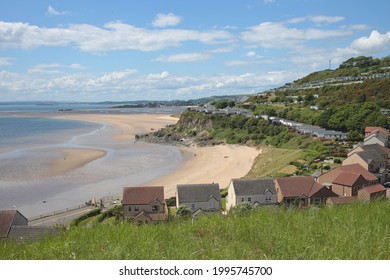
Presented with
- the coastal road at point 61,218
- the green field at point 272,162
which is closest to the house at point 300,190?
the green field at point 272,162

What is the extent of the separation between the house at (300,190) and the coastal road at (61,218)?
46.0ft

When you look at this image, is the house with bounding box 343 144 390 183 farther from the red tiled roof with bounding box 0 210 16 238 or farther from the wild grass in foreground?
the red tiled roof with bounding box 0 210 16 238

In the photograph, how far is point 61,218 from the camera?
2467cm

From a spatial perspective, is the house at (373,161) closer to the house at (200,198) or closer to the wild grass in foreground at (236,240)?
the house at (200,198)

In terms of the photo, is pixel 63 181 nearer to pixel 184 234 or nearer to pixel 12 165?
pixel 12 165

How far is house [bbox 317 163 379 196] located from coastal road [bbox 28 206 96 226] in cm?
1772

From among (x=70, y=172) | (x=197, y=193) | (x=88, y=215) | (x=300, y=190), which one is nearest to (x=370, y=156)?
(x=300, y=190)

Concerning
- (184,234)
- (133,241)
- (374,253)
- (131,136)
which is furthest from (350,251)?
(131,136)

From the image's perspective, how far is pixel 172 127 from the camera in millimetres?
86188

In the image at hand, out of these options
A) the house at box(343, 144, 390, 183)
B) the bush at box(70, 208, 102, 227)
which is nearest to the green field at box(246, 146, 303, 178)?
the house at box(343, 144, 390, 183)

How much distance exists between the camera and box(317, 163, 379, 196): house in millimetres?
23547

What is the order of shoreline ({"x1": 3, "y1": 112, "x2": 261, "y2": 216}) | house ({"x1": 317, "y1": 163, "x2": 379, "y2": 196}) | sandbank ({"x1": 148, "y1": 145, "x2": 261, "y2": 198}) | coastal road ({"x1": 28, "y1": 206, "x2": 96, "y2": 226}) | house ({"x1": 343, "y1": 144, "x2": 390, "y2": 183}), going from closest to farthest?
coastal road ({"x1": 28, "y1": 206, "x2": 96, "y2": 226}) < house ({"x1": 317, "y1": 163, "x2": 379, "y2": 196}) < house ({"x1": 343, "y1": 144, "x2": 390, "y2": 183}) < shoreline ({"x1": 3, "y1": 112, "x2": 261, "y2": 216}) < sandbank ({"x1": 148, "y1": 145, "x2": 261, "y2": 198})

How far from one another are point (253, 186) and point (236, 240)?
18.9 m

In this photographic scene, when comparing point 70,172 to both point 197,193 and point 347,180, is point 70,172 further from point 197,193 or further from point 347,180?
point 347,180
